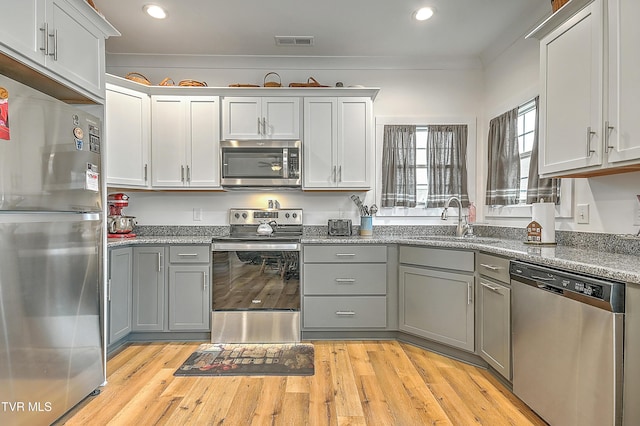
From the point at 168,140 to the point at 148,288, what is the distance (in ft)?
4.49

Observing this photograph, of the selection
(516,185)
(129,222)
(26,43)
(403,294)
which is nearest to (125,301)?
(129,222)

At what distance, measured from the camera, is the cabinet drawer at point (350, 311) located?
118 inches

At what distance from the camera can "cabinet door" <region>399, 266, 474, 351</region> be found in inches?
99.9

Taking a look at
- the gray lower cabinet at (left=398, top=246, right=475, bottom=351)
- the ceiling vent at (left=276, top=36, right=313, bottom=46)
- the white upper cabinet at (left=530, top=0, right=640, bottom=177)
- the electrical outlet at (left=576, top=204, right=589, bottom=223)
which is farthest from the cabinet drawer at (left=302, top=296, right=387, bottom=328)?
the ceiling vent at (left=276, top=36, right=313, bottom=46)

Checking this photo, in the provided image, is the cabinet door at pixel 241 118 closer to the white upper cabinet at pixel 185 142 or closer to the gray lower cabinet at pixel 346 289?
the white upper cabinet at pixel 185 142

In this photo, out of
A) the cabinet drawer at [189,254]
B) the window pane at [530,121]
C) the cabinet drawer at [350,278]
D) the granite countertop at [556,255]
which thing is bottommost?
the cabinet drawer at [350,278]

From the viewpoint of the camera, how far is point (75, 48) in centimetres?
193

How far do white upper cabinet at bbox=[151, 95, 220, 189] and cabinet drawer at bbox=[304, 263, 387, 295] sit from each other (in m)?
1.31

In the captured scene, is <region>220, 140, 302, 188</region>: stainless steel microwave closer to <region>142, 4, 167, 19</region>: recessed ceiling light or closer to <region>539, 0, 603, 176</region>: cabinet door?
<region>142, 4, 167, 19</region>: recessed ceiling light

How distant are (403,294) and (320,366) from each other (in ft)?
3.08

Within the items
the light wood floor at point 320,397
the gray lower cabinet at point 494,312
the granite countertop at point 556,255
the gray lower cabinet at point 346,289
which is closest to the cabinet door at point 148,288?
the granite countertop at point 556,255

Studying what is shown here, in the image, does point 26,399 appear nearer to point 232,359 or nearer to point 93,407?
point 93,407

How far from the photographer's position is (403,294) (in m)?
2.96

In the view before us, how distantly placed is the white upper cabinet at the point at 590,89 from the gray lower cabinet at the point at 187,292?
8.97ft
